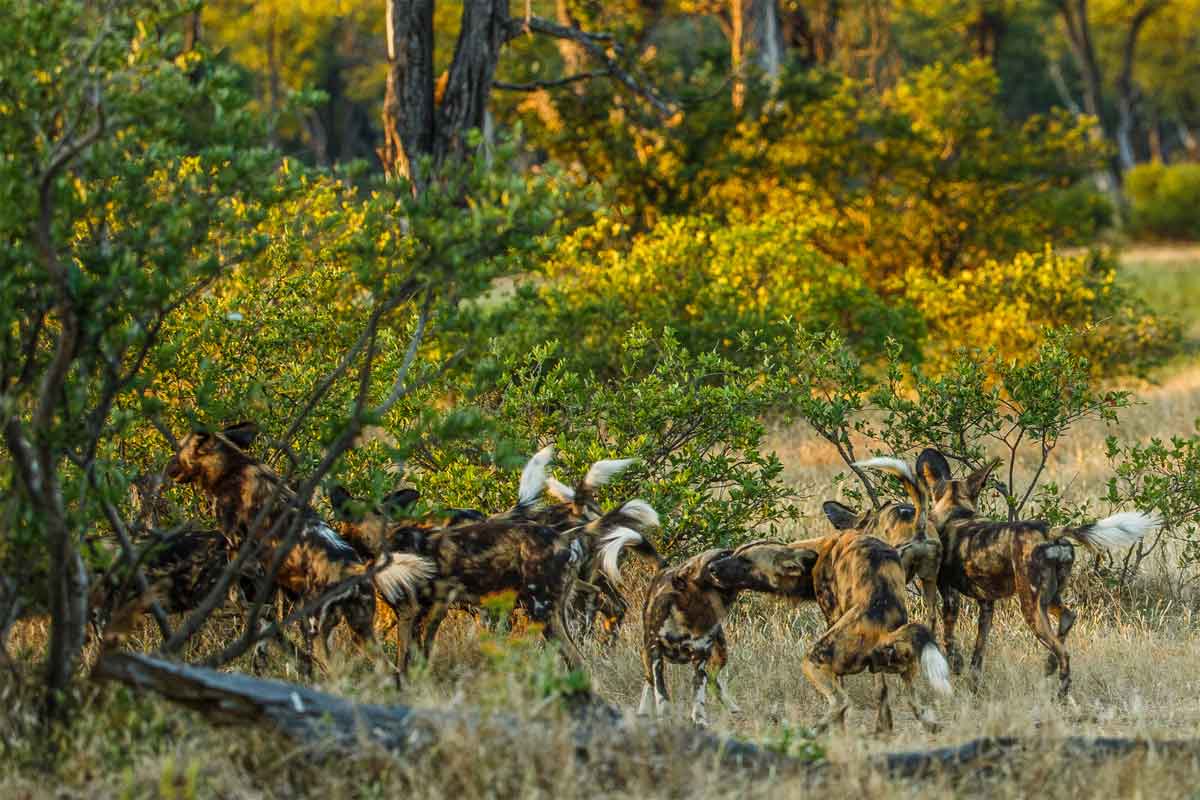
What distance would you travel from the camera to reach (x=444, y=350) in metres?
11.5

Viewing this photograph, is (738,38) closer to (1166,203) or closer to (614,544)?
(614,544)

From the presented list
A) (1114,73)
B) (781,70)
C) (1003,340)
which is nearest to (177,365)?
(1003,340)

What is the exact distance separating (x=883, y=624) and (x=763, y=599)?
2.36 metres

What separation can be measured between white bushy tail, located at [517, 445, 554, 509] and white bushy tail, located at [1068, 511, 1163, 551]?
239cm

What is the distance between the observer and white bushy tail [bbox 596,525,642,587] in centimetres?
688

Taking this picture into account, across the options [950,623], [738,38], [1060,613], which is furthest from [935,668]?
[738,38]

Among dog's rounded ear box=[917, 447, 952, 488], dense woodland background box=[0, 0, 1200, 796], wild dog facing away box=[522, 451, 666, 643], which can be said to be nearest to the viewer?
dense woodland background box=[0, 0, 1200, 796]

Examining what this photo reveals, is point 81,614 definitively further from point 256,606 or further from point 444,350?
point 444,350

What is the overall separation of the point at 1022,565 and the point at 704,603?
1434 mm

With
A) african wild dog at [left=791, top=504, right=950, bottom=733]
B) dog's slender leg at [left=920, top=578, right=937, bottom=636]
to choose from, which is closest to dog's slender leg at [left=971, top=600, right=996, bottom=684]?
dog's slender leg at [left=920, top=578, right=937, bottom=636]

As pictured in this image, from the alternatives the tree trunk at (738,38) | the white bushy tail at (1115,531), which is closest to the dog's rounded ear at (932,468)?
the white bushy tail at (1115,531)

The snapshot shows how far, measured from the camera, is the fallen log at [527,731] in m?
5.28

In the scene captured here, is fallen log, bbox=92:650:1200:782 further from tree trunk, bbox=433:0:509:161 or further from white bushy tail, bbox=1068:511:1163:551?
tree trunk, bbox=433:0:509:161

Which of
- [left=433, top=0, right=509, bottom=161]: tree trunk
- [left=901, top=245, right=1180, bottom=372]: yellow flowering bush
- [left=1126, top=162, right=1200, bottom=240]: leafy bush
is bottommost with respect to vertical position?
[left=1126, top=162, right=1200, bottom=240]: leafy bush
